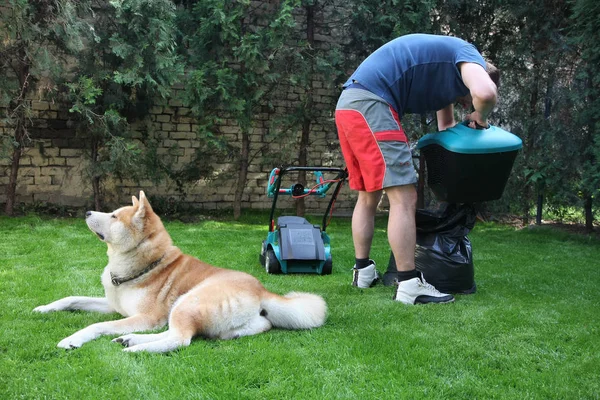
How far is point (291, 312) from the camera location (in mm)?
2766

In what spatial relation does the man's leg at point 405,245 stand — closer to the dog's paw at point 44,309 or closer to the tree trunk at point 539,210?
the dog's paw at point 44,309

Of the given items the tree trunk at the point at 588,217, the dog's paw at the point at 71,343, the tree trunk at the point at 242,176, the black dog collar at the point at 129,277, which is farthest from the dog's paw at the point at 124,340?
the tree trunk at the point at 588,217

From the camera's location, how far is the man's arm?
10.3ft

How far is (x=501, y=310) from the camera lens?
3.27 m

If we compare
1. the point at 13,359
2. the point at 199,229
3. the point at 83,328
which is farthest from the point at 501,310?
the point at 199,229

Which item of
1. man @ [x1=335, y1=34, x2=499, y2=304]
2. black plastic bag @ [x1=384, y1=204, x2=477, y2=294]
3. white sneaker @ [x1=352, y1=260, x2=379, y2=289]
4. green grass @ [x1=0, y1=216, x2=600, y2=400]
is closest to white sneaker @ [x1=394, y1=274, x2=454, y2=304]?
man @ [x1=335, y1=34, x2=499, y2=304]

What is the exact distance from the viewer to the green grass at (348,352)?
2084mm

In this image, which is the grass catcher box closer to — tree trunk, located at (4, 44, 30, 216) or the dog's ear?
the dog's ear

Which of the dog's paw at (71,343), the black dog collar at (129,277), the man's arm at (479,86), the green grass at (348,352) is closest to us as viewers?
the green grass at (348,352)

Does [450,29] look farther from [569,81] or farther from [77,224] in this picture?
[77,224]

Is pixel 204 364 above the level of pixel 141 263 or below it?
below

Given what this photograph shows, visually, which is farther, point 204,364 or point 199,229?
point 199,229

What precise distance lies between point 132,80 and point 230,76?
1.38 m

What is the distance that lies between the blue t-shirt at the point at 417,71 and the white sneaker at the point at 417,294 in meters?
1.13
